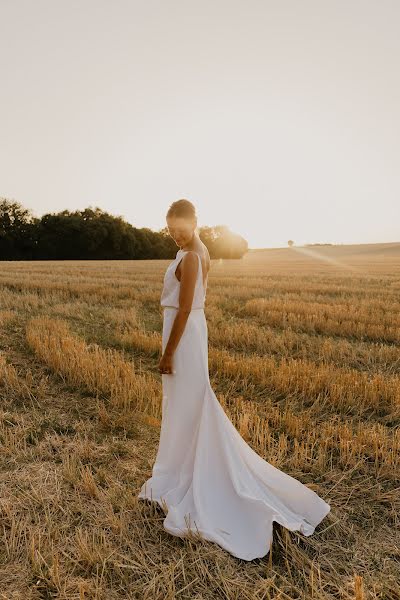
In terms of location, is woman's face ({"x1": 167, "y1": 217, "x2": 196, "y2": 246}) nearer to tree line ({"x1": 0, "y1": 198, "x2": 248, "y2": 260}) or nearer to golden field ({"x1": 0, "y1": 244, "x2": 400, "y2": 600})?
golden field ({"x1": 0, "y1": 244, "x2": 400, "y2": 600})

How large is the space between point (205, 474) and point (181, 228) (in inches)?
78.0

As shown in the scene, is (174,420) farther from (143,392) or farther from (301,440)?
(143,392)

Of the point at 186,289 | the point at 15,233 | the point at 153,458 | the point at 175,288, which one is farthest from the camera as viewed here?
the point at 15,233

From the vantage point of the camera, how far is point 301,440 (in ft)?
15.9

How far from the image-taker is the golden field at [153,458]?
2850 mm

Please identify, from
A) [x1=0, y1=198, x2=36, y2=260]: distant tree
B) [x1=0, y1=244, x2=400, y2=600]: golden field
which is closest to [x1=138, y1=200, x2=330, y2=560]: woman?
[x1=0, y1=244, x2=400, y2=600]: golden field

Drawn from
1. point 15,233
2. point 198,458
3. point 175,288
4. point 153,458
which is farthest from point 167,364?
point 15,233

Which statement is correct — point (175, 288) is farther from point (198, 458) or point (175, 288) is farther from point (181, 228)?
point (198, 458)

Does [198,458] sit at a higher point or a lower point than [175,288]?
lower

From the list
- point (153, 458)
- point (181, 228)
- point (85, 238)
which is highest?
point (85, 238)

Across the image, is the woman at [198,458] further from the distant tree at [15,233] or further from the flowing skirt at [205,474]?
the distant tree at [15,233]

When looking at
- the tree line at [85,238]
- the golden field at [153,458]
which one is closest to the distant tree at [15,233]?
the tree line at [85,238]

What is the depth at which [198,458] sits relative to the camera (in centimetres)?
351

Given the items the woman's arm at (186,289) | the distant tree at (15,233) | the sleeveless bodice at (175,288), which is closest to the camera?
the woman's arm at (186,289)
